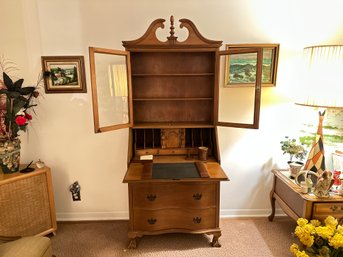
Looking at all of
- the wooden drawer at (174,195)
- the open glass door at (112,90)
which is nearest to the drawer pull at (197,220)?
the wooden drawer at (174,195)

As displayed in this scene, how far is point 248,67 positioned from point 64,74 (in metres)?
1.72

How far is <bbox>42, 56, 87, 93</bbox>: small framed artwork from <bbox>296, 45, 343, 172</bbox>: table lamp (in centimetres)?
195

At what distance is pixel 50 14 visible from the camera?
2.04 metres

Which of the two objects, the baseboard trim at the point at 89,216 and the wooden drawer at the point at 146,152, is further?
the baseboard trim at the point at 89,216

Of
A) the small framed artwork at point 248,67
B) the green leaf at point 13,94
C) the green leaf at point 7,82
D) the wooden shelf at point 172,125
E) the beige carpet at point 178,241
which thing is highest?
the small framed artwork at point 248,67

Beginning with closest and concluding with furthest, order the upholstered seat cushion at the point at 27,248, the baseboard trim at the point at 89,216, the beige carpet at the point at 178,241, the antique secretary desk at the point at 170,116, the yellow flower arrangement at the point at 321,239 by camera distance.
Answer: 1. the yellow flower arrangement at the point at 321,239
2. the upholstered seat cushion at the point at 27,248
3. the antique secretary desk at the point at 170,116
4. the beige carpet at the point at 178,241
5. the baseboard trim at the point at 89,216

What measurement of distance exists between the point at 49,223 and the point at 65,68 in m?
1.45

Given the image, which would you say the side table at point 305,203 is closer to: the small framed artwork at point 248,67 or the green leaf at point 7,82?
the small framed artwork at point 248,67

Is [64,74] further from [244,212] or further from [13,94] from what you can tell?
[244,212]

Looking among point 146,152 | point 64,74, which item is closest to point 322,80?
point 146,152

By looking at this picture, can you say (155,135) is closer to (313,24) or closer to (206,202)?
(206,202)

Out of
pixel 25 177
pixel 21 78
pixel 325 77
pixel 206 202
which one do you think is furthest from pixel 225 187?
pixel 21 78

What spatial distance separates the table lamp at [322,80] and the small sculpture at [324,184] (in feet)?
0.55

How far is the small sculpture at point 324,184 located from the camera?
5.46 feet
